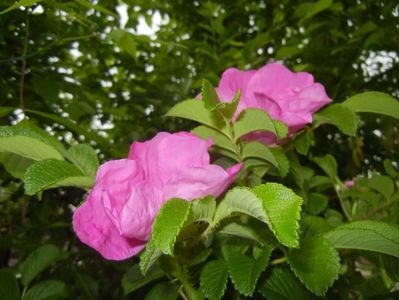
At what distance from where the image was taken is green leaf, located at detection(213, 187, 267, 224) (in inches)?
9.7

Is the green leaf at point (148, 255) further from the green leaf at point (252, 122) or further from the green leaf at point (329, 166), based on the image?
the green leaf at point (329, 166)

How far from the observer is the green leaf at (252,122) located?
1.24 ft

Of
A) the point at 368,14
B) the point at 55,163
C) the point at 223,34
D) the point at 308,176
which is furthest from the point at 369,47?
the point at 55,163

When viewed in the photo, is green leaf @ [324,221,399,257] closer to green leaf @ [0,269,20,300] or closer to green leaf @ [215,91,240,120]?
green leaf @ [215,91,240,120]

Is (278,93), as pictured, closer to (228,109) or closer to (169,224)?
(228,109)

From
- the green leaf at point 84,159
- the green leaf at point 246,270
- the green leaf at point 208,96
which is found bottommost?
the green leaf at point 246,270

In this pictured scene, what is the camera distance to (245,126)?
0.39 metres

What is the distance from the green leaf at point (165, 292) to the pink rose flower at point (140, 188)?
0.47ft

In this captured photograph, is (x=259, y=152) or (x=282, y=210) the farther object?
(x=259, y=152)

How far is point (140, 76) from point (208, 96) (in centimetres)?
89

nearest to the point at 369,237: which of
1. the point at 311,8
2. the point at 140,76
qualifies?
the point at 311,8

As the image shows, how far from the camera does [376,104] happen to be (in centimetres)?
43

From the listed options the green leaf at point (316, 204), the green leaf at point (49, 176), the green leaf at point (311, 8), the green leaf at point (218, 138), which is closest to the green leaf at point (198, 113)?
the green leaf at point (218, 138)

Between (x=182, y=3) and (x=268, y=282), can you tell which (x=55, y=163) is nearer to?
(x=268, y=282)
